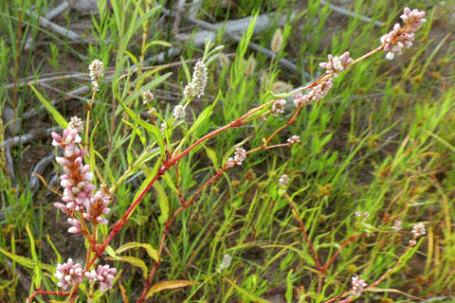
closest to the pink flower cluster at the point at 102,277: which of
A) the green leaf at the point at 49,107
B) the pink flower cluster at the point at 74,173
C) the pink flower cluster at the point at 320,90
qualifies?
the pink flower cluster at the point at 74,173

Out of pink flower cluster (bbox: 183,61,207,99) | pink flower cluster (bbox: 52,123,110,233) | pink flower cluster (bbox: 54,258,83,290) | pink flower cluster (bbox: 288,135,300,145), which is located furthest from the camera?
pink flower cluster (bbox: 288,135,300,145)

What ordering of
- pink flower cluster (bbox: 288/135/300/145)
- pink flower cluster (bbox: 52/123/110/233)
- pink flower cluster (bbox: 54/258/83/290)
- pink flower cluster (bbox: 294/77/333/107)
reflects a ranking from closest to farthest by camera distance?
pink flower cluster (bbox: 52/123/110/233), pink flower cluster (bbox: 54/258/83/290), pink flower cluster (bbox: 294/77/333/107), pink flower cluster (bbox: 288/135/300/145)

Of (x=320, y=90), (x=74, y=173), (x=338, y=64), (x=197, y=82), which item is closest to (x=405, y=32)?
(x=338, y=64)

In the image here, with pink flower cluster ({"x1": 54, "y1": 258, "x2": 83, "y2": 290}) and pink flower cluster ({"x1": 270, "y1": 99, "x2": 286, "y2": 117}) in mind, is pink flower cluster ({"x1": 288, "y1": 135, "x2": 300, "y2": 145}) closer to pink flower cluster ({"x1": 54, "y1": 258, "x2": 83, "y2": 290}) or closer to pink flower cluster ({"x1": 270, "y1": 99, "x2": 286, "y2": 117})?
pink flower cluster ({"x1": 270, "y1": 99, "x2": 286, "y2": 117})

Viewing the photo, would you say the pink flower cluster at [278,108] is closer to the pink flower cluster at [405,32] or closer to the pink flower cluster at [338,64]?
the pink flower cluster at [338,64]

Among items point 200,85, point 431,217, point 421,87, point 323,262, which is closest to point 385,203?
point 431,217

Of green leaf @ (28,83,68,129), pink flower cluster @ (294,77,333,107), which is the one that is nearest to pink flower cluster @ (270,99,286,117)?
pink flower cluster @ (294,77,333,107)

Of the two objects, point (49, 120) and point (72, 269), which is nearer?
point (72, 269)

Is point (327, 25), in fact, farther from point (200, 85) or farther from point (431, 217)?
point (200, 85)
